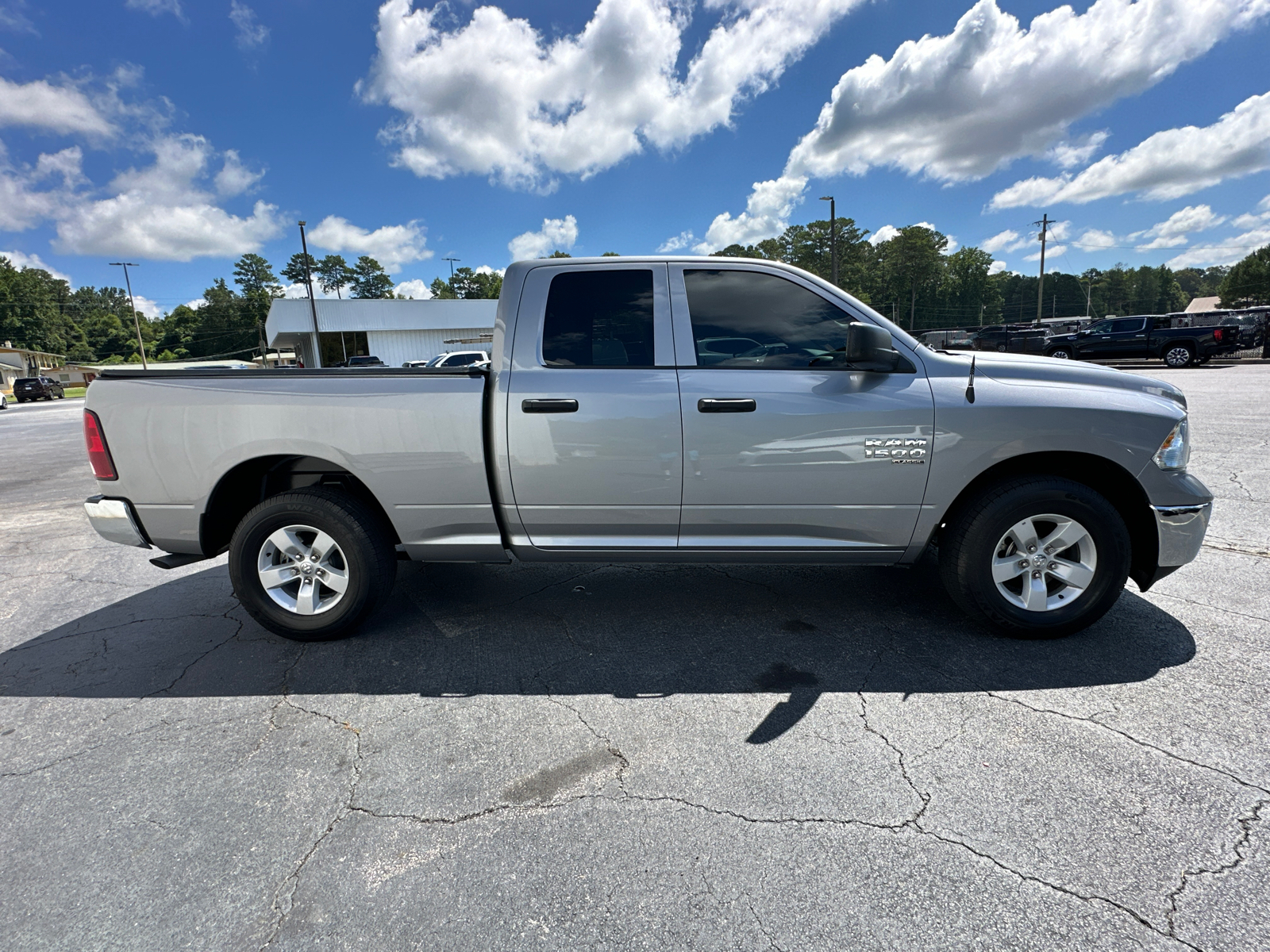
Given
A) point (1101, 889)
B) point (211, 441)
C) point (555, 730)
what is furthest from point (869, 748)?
point (211, 441)

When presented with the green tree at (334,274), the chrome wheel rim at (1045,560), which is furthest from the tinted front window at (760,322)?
the green tree at (334,274)

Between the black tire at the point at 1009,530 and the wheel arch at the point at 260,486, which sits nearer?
the black tire at the point at 1009,530

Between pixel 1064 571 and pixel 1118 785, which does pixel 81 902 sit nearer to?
pixel 1118 785

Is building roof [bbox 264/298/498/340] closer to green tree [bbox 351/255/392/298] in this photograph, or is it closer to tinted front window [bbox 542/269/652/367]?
tinted front window [bbox 542/269/652/367]

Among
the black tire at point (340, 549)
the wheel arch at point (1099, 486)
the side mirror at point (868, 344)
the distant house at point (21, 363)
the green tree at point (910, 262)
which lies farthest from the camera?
the green tree at point (910, 262)

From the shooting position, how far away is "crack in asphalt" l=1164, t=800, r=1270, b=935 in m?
1.74

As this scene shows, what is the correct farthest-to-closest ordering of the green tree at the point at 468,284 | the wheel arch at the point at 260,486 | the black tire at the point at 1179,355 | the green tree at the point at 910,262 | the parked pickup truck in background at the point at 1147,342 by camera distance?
the green tree at the point at 468,284
the green tree at the point at 910,262
the black tire at the point at 1179,355
the parked pickup truck in background at the point at 1147,342
the wheel arch at the point at 260,486

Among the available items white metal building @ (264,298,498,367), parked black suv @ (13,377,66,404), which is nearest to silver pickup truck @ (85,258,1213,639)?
white metal building @ (264,298,498,367)

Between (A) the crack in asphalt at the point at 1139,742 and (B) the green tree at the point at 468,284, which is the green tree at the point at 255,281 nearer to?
(B) the green tree at the point at 468,284

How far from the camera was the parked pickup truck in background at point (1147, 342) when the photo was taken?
19.9m

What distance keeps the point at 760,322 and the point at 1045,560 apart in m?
1.92

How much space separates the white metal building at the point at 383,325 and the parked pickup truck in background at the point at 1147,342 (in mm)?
29739

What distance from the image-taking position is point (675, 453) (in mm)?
3186

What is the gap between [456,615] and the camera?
151 inches
